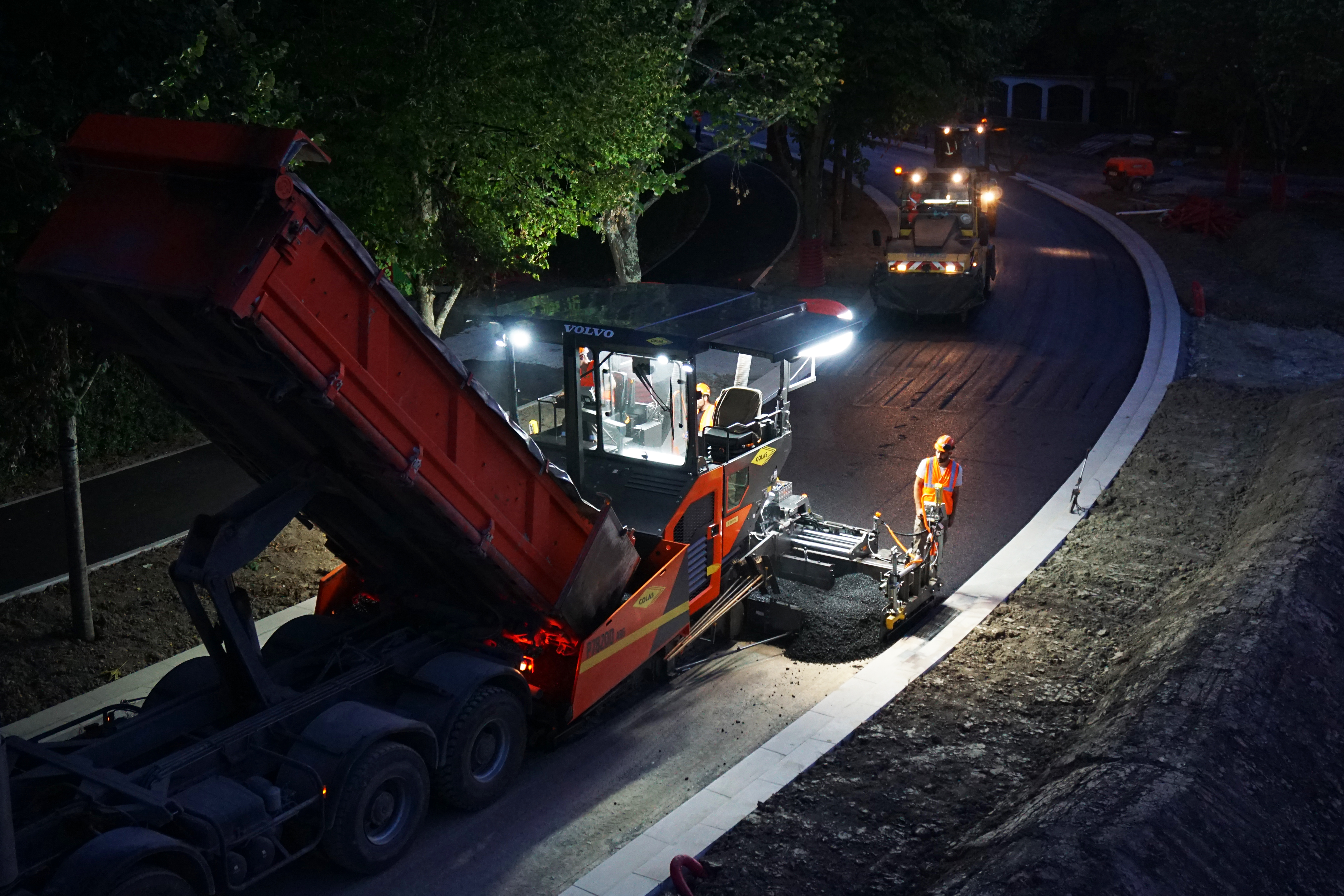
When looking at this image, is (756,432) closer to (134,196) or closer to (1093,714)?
(1093,714)

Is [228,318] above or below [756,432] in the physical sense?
above

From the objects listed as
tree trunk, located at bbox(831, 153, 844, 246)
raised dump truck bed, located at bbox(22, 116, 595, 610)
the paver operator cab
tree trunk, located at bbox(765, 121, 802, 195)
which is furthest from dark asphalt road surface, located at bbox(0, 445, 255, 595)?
tree trunk, located at bbox(831, 153, 844, 246)

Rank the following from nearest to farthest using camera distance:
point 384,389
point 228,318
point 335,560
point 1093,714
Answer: point 228,318 → point 384,389 → point 1093,714 → point 335,560

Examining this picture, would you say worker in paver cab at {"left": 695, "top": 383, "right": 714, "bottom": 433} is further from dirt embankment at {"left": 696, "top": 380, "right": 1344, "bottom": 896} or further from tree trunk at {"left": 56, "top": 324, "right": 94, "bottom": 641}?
tree trunk at {"left": 56, "top": 324, "right": 94, "bottom": 641}

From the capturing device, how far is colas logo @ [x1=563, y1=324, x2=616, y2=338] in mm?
9203

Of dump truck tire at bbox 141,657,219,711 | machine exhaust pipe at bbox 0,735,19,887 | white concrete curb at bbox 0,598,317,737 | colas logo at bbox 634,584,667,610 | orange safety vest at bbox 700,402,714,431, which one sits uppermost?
orange safety vest at bbox 700,402,714,431

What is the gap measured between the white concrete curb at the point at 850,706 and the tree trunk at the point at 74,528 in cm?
583

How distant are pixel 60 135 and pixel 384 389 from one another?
4.84m

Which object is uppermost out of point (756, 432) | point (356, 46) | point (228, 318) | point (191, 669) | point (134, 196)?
point (356, 46)

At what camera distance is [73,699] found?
9742 mm

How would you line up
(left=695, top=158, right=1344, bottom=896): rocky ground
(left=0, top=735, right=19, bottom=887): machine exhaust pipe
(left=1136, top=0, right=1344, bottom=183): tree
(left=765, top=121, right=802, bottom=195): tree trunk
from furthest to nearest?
(left=1136, top=0, right=1344, bottom=183): tree, (left=765, top=121, right=802, bottom=195): tree trunk, (left=695, top=158, right=1344, bottom=896): rocky ground, (left=0, top=735, right=19, bottom=887): machine exhaust pipe

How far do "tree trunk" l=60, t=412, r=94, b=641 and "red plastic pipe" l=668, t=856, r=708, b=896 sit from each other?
20.5 ft

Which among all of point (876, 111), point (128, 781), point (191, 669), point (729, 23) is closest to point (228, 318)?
point (128, 781)

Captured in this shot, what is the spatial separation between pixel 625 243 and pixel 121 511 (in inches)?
353
